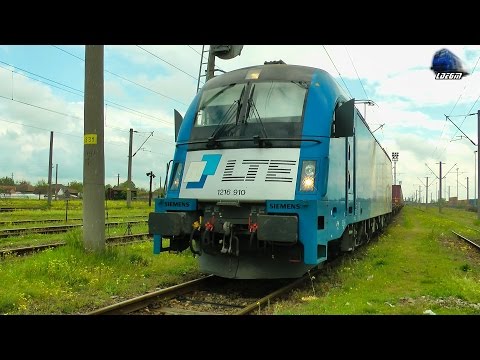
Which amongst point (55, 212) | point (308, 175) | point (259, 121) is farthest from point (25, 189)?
point (308, 175)

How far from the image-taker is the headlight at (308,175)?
705cm

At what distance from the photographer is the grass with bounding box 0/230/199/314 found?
649cm

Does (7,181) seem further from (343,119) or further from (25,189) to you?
(343,119)

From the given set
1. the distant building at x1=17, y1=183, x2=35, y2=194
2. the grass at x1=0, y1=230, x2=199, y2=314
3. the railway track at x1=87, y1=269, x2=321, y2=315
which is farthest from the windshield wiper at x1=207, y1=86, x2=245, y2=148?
the distant building at x1=17, y1=183, x2=35, y2=194

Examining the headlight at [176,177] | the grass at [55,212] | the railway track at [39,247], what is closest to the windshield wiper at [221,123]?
the headlight at [176,177]

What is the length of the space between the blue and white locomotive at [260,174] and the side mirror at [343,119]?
2 centimetres

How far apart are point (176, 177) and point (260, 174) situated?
1.65 m

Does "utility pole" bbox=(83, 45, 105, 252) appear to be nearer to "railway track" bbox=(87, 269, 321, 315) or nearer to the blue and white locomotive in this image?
the blue and white locomotive

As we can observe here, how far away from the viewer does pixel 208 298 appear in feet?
24.3

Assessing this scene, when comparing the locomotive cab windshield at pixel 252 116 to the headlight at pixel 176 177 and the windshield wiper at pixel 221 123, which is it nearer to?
the windshield wiper at pixel 221 123
